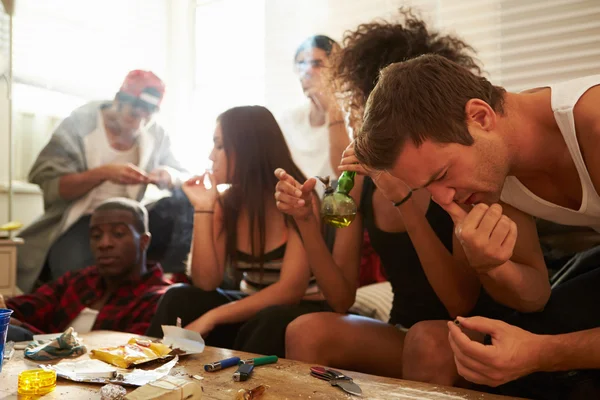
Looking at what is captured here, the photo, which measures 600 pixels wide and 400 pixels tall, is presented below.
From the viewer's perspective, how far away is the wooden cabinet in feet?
7.28

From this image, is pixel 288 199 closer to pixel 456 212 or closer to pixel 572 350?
pixel 456 212

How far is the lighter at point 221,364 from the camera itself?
2.91ft

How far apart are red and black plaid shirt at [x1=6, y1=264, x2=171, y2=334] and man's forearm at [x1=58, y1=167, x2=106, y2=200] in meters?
0.45

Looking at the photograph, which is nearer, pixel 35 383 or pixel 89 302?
pixel 35 383

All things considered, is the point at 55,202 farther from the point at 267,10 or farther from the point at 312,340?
the point at 312,340

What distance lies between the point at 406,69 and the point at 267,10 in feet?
6.38

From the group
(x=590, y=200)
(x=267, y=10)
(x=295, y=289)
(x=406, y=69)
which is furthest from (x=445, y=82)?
(x=267, y=10)

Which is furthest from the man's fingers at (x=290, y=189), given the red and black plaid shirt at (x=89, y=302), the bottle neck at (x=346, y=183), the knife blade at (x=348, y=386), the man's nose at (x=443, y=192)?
the red and black plaid shirt at (x=89, y=302)

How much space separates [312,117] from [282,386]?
1.61m

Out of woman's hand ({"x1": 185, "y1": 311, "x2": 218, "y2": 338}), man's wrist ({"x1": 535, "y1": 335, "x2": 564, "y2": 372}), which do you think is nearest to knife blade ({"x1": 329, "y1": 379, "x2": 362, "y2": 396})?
man's wrist ({"x1": 535, "y1": 335, "x2": 564, "y2": 372})

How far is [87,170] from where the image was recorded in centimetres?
241

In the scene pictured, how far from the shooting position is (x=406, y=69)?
2.88 ft

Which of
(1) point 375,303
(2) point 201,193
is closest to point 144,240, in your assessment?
(2) point 201,193

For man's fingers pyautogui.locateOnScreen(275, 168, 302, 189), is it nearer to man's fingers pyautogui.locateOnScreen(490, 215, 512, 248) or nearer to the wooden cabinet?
man's fingers pyautogui.locateOnScreen(490, 215, 512, 248)
